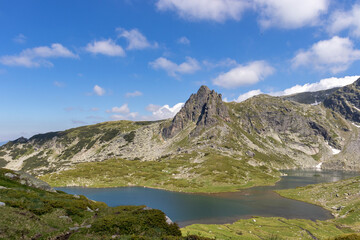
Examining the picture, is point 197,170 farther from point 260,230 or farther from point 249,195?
point 260,230

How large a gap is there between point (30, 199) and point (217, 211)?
3090 inches

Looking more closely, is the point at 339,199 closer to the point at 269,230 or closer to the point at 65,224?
the point at 269,230

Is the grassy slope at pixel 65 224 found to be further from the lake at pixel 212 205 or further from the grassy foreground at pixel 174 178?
the grassy foreground at pixel 174 178

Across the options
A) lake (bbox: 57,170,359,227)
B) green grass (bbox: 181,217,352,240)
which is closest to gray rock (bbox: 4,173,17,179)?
green grass (bbox: 181,217,352,240)

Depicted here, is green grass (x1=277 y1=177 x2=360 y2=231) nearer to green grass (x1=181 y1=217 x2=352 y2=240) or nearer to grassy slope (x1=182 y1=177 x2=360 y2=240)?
grassy slope (x1=182 y1=177 x2=360 y2=240)

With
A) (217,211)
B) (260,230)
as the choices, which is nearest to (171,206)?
(217,211)

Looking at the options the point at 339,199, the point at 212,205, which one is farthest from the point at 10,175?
the point at 339,199

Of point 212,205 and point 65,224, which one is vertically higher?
point 65,224

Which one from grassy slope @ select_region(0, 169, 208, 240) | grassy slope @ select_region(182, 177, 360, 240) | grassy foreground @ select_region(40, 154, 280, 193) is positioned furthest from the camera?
grassy foreground @ select_region(40, 154, 280, 193)

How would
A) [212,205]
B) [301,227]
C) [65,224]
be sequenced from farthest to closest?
1. [212,205]
2. [301,227]
3. [65,224]

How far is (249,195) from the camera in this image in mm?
124812

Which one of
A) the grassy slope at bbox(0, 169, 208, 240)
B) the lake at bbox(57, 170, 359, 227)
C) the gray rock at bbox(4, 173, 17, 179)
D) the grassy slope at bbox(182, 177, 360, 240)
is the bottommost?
the lake at bbox(57, 170, 359, 227)

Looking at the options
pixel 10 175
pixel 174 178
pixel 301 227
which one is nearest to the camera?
pixel 10 175

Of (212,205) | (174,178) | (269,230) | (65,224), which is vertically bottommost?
(212,205)
